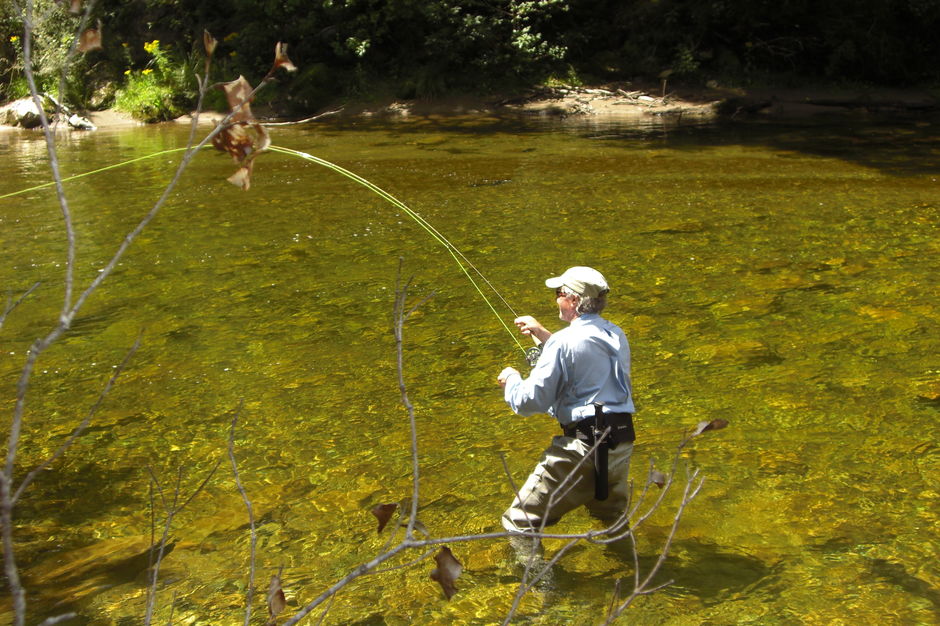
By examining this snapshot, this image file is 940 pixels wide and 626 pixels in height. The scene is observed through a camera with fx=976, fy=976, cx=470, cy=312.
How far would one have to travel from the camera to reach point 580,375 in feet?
12.7

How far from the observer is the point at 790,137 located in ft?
55.2

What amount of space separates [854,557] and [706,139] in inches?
538

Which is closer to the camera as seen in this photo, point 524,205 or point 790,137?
point 524,205

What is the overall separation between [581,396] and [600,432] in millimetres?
169

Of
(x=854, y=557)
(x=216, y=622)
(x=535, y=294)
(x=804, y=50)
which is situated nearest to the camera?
(x=216, y=622)

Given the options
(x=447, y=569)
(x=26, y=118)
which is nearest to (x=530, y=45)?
(x=26, y=118)

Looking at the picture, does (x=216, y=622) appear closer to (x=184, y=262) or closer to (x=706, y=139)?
(x=184, y=262)

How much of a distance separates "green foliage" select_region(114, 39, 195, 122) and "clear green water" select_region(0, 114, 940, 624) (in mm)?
11431

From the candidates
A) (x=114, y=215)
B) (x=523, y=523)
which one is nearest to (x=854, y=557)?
(x=523, y=523)

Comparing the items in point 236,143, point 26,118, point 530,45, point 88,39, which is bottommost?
point 26,118

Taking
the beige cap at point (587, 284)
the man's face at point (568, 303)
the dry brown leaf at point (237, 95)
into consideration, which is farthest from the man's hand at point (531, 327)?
the dry brown leaf at point (237, 95)

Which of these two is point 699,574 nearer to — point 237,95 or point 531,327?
point 531,327

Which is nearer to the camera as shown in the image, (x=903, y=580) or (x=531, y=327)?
(x=903, y=580)

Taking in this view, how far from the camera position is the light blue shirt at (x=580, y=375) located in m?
3.84
